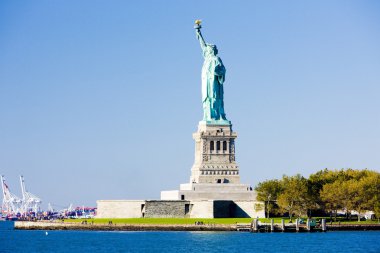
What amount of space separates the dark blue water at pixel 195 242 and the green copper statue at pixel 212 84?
20715 millimetres

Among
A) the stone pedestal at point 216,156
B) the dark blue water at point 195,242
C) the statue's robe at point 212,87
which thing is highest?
the statue's robe at point 212,87

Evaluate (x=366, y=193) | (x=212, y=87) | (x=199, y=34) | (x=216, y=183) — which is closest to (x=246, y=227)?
(x=366, y=193)

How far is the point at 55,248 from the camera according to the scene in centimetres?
8912

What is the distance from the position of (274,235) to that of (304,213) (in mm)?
14735

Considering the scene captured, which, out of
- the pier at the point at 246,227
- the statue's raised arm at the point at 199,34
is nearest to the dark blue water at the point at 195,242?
the pier at the point at 246,227

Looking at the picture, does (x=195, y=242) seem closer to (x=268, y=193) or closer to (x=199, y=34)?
(x=268, y=193)

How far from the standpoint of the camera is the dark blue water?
8531cm

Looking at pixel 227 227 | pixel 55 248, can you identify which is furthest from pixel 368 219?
pixel 55 248

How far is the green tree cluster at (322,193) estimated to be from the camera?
109312mm

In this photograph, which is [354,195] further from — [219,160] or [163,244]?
[163,244]

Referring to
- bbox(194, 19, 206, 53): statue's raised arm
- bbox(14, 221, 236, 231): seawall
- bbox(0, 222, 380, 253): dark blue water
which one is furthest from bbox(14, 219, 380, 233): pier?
bbox(194, 19, 206, 53): statue's raised arm

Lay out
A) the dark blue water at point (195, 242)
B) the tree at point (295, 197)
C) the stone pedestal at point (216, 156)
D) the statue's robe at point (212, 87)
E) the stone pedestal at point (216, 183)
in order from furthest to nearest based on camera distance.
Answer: the statue's robe at point (212, 87), the stone pedestal at point (216, 156), the stone pedestal at point (216, 183), the tree at point (295, 197), the dark blue water at point (195, 242)

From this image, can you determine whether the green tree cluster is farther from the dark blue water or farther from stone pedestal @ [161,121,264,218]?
the dark blue water

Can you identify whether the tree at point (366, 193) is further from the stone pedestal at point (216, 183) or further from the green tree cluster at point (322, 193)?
the stone pedestal at point (216, 183)
